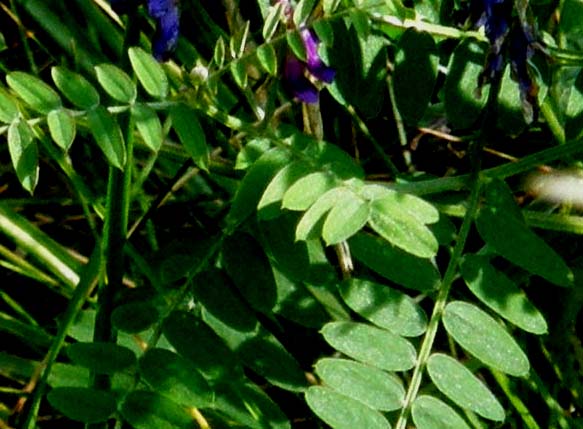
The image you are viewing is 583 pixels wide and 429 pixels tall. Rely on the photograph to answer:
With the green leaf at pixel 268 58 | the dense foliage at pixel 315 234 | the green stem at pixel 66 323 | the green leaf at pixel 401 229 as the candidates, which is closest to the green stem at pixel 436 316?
the dense foliage at pixel 315 234

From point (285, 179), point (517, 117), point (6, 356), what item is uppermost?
point (285, 179)

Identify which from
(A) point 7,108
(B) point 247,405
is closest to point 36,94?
(A) point 7,108

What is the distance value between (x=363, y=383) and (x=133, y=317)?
237 millimetres

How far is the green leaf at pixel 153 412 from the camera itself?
3.88 feet

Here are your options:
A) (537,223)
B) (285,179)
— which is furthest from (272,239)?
(537,223)

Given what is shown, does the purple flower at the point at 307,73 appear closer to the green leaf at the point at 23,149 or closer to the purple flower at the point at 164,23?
the purple flower at the point at 164,23

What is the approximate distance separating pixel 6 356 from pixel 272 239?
42 centimetres

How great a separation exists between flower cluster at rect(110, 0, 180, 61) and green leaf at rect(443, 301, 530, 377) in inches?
13.9

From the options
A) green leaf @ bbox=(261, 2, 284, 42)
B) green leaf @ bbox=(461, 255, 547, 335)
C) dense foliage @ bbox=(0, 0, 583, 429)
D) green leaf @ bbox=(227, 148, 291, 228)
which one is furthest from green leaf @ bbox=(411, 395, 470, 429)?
green leaf @ bbox=(261, 2, 284, 42)

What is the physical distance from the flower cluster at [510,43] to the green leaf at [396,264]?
6.8 inches

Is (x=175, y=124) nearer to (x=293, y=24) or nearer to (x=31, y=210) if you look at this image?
(x=293, y=24)

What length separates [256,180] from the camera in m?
1.23

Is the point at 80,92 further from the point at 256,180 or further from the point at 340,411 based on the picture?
the point at 340,411

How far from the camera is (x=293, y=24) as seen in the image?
1.21 meters
